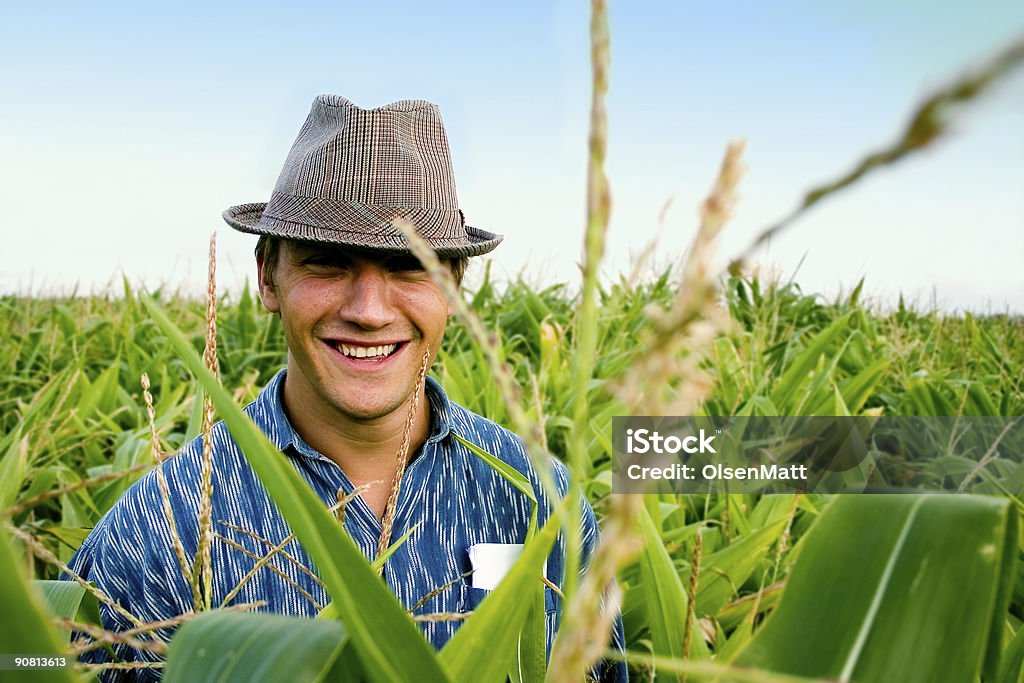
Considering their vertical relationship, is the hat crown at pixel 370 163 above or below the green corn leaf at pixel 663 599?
above

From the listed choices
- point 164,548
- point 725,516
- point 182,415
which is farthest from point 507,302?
point 164,548

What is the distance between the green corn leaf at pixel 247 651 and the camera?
455 millimetres

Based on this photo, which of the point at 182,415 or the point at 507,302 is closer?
the point at 182,415

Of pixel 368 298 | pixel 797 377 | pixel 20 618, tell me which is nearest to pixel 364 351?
pixel 368 298

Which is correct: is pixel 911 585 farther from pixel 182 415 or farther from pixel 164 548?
pixel 182 415

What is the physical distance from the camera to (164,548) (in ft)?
4.92

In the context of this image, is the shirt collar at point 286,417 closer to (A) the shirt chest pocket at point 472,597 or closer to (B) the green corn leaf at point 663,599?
(A) the shirt chest pocket at point 472,597

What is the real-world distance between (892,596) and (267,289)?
181 cm

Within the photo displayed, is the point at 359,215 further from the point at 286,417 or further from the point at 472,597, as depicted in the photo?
the point at 472,597

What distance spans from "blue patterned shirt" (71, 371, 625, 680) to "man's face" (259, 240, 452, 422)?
0.12m

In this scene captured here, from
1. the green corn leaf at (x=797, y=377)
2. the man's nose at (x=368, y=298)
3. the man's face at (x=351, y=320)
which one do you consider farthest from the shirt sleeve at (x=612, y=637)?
the green corn leaf at (x=797, y=377)

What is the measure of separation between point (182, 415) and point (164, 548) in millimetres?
1837

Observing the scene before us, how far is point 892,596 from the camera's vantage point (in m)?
0.49

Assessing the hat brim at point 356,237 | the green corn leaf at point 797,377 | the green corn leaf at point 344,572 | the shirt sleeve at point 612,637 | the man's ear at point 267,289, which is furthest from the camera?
the green corn leaf at point 797,377
